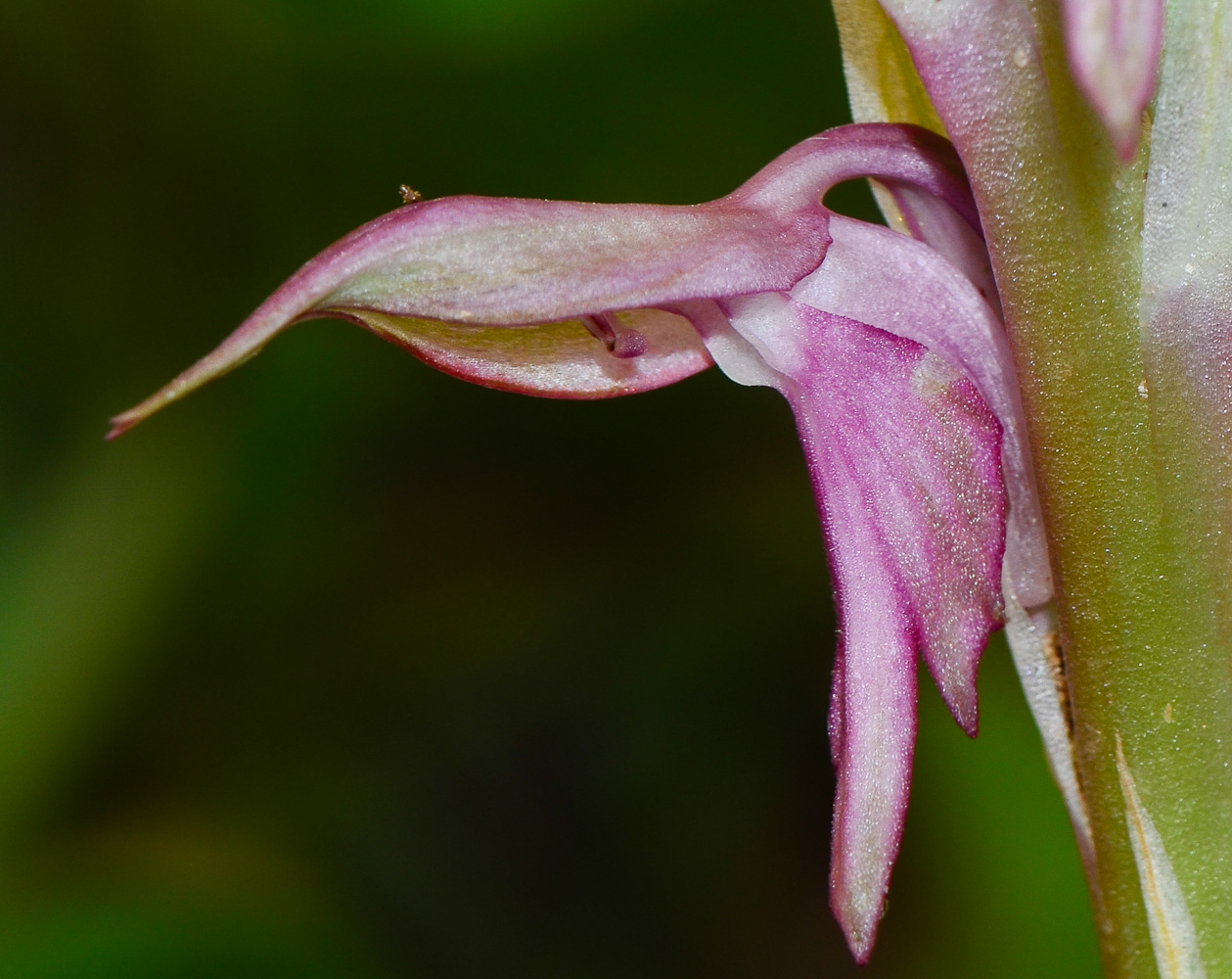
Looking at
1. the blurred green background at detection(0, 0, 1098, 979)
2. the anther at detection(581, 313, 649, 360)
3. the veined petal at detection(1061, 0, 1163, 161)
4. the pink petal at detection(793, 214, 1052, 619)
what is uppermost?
the veined petal at detection(1061, 0, 1163, 161)

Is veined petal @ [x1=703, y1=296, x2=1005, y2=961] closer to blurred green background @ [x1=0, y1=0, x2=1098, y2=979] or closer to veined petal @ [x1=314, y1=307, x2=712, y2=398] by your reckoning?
veined petal @ [x1=314, y1=307, x2=712, y2=398]

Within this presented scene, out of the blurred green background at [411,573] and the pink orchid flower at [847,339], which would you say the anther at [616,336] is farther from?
the blurred green background at [411,573]

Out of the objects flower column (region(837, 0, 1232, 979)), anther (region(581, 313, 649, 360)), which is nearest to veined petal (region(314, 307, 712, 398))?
anther (region(581, 313, 649, 360))

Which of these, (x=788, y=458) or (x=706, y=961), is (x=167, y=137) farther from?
(x=706, y=961)

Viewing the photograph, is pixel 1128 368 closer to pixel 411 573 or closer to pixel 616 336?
pixel 616 336

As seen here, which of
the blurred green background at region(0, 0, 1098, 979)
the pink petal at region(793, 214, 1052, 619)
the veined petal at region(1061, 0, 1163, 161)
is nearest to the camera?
the veined petal at region(1061, 0, 1163, 161)

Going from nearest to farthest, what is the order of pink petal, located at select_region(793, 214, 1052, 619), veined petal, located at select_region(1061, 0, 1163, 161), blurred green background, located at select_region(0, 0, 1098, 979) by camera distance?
1. veined petal, located at select_region(1061, 0, 1163, 161)
2. pink petal, located at select_region(793, 214, 1052, 619)
3. blurred green background, located at select_region(0, 0, 1098, 979)
